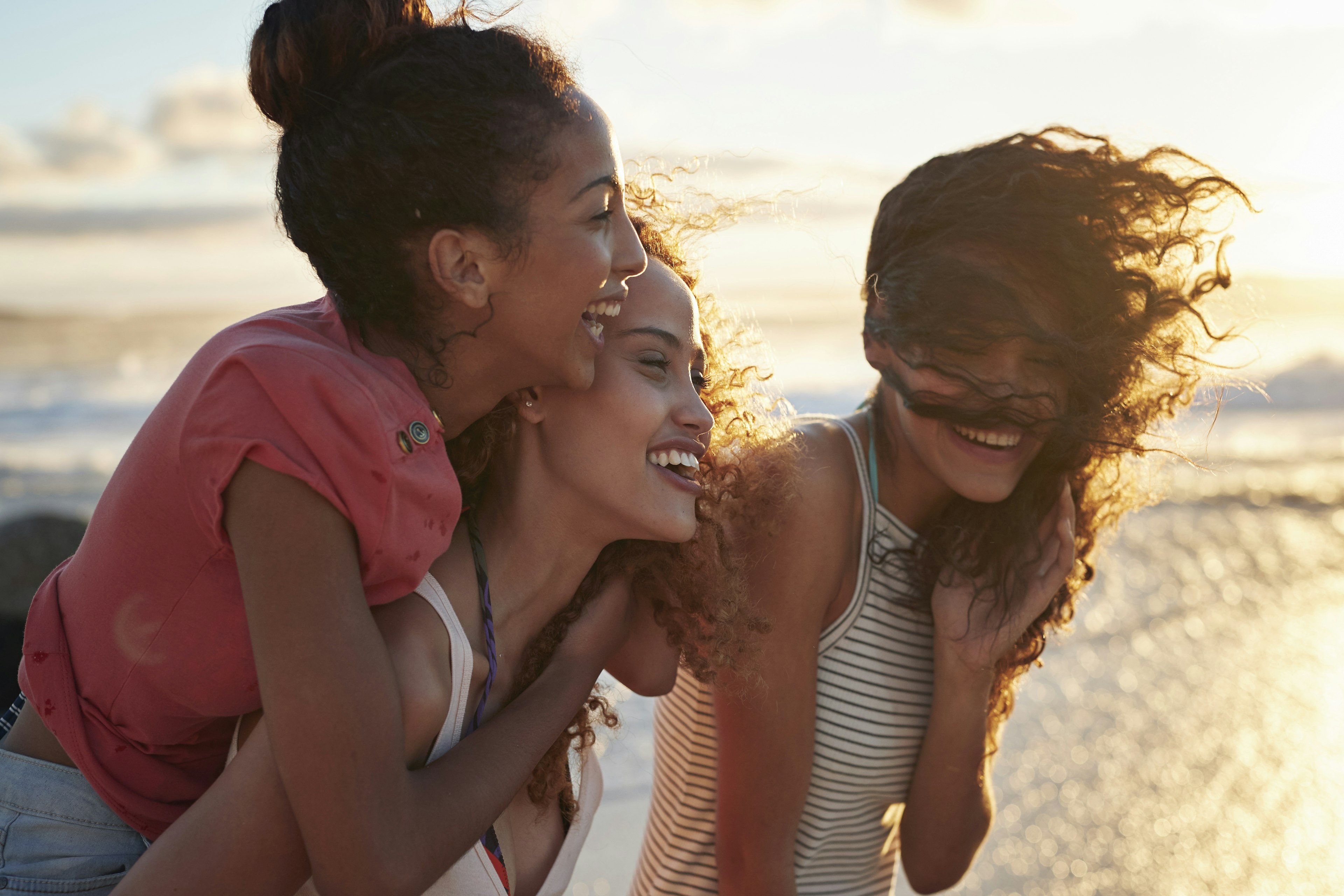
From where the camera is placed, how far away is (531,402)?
7.15 feet

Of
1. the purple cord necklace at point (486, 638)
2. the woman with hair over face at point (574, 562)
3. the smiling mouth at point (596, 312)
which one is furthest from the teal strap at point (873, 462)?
the purple cord necklace at point (486, 638)

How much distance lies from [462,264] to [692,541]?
3.10 ft

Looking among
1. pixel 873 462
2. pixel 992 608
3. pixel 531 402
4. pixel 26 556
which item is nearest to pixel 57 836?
pixel 531 402

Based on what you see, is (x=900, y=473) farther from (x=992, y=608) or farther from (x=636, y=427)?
(x=636, y=427)

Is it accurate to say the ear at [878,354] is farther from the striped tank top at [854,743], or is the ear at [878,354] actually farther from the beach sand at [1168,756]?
the beach sand at [1168,756]

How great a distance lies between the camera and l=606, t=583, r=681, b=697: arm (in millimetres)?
2510

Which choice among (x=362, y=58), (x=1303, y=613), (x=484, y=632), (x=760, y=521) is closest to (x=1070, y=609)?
(x=760, y=521)

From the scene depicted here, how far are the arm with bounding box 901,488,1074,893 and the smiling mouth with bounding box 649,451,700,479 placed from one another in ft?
3.04

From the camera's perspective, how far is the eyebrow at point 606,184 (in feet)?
6.28

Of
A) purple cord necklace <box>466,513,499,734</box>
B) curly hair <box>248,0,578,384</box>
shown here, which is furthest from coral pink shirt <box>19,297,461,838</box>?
purple cord necklace <box>466,513,499,734</box>

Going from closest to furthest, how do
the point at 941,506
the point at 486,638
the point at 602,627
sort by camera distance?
the point at 486,638 < the point at 602,627 < the point at 941,506

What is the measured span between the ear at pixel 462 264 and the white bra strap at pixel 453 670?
0.54 meters

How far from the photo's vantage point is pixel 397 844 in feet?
5.28

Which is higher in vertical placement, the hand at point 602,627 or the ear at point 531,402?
the ear at point 531,402
